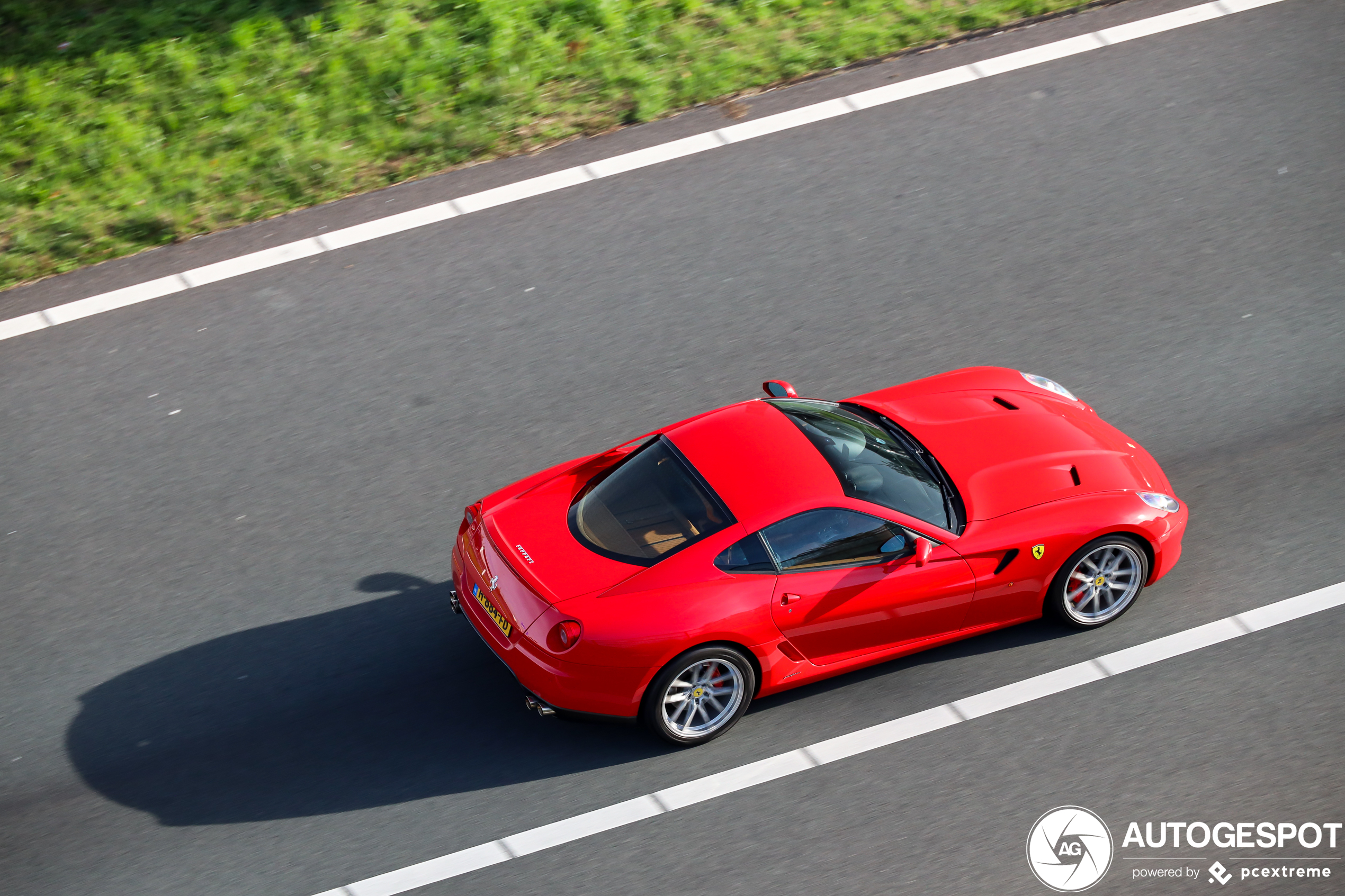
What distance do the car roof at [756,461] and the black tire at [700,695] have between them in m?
0.69

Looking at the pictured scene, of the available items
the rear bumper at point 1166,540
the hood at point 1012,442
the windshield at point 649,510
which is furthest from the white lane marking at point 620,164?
the rear bumper at point 1166,540

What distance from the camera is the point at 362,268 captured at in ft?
31.4

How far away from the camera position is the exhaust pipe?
6566mm

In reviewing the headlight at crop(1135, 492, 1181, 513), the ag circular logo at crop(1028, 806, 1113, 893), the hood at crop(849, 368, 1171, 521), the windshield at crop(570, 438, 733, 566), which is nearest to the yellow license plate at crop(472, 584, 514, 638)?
the windshield at crop(570, 438, 733, 566)

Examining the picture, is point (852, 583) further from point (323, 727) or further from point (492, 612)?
point (323, 727)

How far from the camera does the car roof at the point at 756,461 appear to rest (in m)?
6.63

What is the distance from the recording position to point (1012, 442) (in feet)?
24.1

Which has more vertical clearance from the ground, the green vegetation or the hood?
the green vegetation

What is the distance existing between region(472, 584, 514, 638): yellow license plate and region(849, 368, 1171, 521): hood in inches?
97.6

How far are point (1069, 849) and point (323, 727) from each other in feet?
12.8

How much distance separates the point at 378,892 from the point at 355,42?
23.7ft

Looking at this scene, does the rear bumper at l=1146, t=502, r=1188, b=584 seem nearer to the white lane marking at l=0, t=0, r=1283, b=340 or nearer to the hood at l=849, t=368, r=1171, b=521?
the hood at l=849, t=368, r=1171, b=521

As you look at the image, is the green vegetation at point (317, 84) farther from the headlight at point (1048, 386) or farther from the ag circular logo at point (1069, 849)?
the ag circular logo at point (1069, 849)

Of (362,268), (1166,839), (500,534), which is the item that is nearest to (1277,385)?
(1166,839)
